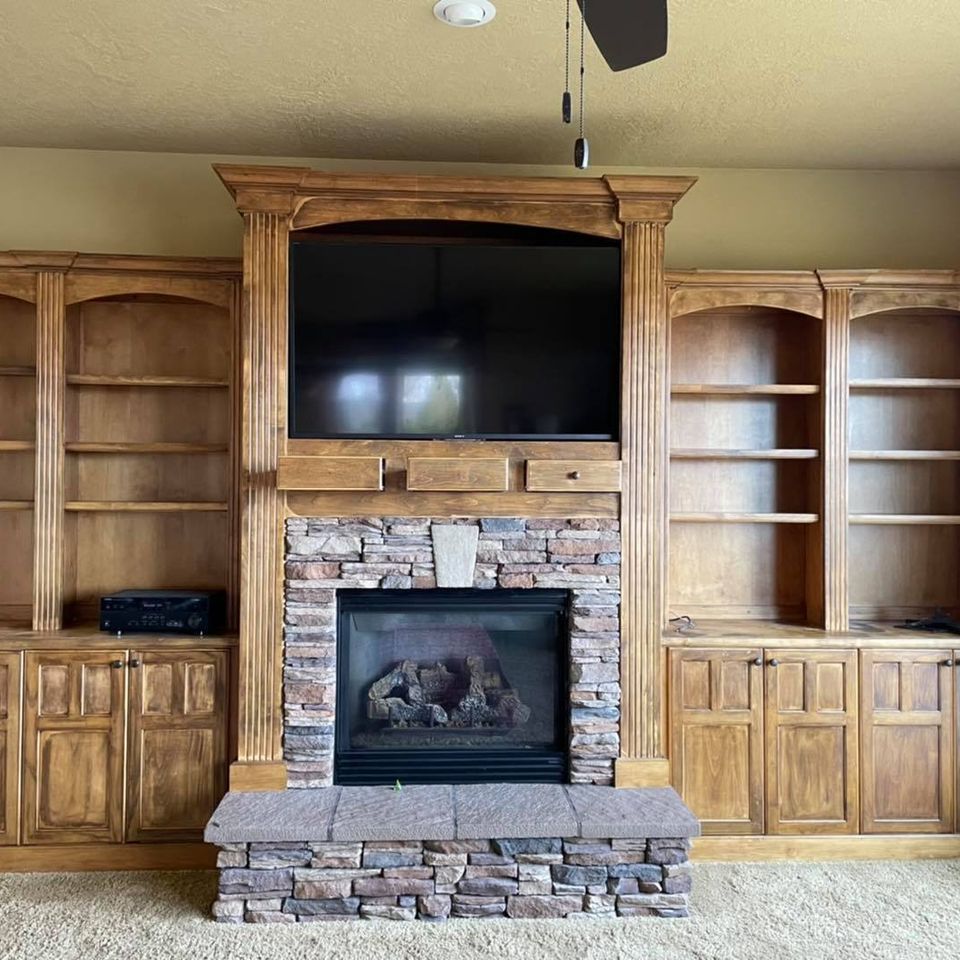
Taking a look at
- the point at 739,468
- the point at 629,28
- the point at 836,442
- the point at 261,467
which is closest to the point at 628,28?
the point at 629,28

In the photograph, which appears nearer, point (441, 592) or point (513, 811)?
point (513, 811)

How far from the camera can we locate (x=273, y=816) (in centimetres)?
270

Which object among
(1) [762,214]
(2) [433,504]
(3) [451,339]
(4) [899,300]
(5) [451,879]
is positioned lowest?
(5) [451,879]

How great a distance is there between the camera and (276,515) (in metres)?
2.95

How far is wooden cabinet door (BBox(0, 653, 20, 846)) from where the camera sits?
2.95 m

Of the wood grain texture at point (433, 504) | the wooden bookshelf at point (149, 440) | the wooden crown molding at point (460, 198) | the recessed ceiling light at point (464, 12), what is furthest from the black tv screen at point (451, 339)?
the recessed ceiling light at point (464, 12)

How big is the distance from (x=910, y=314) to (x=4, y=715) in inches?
164

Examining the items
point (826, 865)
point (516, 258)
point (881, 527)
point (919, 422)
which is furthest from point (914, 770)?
point (516, 258)

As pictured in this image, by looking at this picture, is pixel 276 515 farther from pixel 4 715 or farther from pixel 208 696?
pixel 4 715

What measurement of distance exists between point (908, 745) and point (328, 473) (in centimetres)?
254

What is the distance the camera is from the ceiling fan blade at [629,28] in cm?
136

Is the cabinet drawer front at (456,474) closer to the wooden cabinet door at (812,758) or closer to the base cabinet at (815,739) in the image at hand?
the base cabinet at (815,739)

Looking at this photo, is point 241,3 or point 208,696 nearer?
point 241,3

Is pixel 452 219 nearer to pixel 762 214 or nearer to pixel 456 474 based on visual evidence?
pixel 456 474
